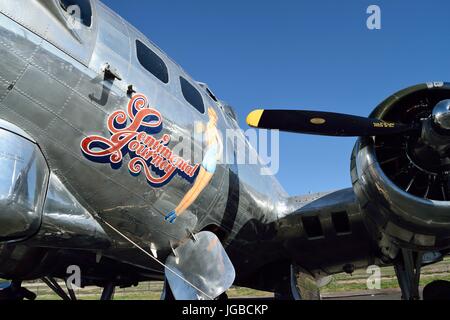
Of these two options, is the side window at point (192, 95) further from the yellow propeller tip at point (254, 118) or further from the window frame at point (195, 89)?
the yellow propeller tip at point (254, 118)

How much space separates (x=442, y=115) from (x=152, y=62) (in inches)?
148

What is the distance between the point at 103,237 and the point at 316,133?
339 centimetres

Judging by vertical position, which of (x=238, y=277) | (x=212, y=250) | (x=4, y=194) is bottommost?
(x=238, y=277)

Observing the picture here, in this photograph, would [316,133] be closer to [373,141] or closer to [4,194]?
[373,141]

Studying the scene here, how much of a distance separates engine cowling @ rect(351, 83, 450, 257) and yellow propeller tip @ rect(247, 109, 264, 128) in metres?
1.56

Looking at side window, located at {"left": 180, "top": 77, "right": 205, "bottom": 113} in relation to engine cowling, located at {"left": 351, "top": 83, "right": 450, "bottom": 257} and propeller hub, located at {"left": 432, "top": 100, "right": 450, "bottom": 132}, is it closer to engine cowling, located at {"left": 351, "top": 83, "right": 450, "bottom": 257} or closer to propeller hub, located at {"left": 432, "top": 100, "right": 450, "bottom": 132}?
Result: engine cowling, located at {"left": 351, "top": 83, "right": 450, "bottom": 257}

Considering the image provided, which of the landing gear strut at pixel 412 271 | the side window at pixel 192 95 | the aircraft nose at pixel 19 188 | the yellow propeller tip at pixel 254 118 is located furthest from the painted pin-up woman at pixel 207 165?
the landing gear strut at pixel 412 271

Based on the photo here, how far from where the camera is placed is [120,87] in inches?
186

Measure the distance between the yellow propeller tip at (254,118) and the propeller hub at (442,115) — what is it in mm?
2362

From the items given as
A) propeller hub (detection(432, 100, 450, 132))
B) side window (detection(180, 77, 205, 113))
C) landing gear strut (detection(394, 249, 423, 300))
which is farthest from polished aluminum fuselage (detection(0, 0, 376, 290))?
landing gear strut (detection(394, 249, 423, 300))

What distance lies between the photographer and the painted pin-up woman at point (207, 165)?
18.6ft

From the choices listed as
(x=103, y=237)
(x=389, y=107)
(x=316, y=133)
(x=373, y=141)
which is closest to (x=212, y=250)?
(x=103, y=237)

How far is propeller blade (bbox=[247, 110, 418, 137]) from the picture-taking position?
20.8 feet

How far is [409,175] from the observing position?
21.5 ft
